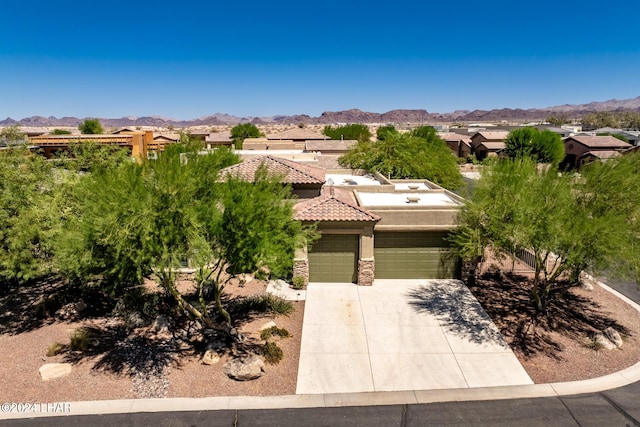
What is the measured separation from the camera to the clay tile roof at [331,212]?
17.7 meters

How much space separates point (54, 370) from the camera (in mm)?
12336

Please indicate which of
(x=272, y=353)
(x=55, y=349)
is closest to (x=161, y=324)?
(x=55, y=349)

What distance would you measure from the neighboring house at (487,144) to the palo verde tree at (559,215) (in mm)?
56468

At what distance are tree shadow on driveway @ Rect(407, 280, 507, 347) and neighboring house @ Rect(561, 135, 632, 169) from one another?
49037mm

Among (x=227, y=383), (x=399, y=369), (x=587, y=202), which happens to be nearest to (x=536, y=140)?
(x=587, y=202)

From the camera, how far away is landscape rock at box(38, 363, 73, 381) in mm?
12172

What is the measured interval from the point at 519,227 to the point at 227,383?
1090cm

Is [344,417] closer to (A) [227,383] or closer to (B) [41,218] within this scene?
(A) [227,383]

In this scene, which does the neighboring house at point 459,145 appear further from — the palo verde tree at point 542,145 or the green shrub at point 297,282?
the green shrub at point 297,282

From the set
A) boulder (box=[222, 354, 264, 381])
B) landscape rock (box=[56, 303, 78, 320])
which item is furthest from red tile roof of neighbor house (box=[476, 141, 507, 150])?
landscape rock (box=[56, 303, 78, 320])

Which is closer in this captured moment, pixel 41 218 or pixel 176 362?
pixel 176 362

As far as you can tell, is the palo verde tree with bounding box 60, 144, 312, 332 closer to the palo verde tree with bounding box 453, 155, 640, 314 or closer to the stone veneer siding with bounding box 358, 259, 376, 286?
the stone veneer siding with bounding box 358, 259, 376, 286

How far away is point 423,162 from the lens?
114 ft

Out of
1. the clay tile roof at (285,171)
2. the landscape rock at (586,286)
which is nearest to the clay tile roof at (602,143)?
the landscape rock at (586,286)
